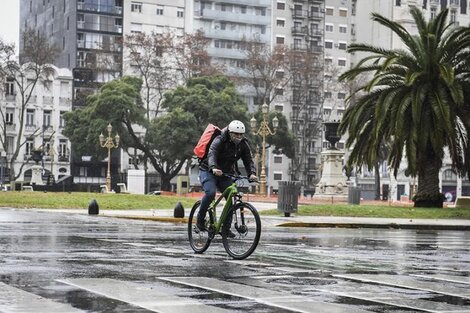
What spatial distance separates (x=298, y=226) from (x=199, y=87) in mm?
59288

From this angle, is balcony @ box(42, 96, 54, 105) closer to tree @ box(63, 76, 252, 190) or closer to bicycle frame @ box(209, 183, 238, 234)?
tree @ box(63, 76, 252, 190)

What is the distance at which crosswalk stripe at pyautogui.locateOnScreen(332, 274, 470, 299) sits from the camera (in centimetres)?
896

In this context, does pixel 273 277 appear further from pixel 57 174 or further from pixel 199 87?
pixel 57 174

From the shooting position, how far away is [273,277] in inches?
385

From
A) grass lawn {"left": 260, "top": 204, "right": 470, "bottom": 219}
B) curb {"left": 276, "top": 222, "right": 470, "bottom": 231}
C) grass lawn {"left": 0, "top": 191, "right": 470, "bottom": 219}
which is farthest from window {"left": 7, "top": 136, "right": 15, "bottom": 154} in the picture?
curb {"left": 276, "top": 222, "right": 470, "bottom": 231}

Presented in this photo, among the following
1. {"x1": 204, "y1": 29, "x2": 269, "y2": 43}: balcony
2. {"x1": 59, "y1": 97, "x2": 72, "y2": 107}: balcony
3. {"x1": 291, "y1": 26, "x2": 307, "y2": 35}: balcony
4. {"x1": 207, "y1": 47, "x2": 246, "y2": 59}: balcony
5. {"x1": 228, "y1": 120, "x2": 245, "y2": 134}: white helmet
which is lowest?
{"x1": 228, "y1": 120, "x2": 245, "y2": 134}: white helmet

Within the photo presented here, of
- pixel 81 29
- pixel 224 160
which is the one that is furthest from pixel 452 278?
pixel 81 29

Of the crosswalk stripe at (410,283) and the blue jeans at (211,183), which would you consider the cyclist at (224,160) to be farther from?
the crosswalk stripe at (410,283)

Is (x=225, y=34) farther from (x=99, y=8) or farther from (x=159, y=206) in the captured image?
(x=159, y=206)

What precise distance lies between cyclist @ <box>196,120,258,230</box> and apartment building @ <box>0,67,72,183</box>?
92.5m

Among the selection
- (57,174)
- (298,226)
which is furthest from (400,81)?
(57,174)

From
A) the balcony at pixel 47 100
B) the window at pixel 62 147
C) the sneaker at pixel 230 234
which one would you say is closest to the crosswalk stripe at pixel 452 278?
the sneaker at pixel 230 234

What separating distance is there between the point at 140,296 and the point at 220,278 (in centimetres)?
187

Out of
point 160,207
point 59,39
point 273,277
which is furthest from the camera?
point 59,39
